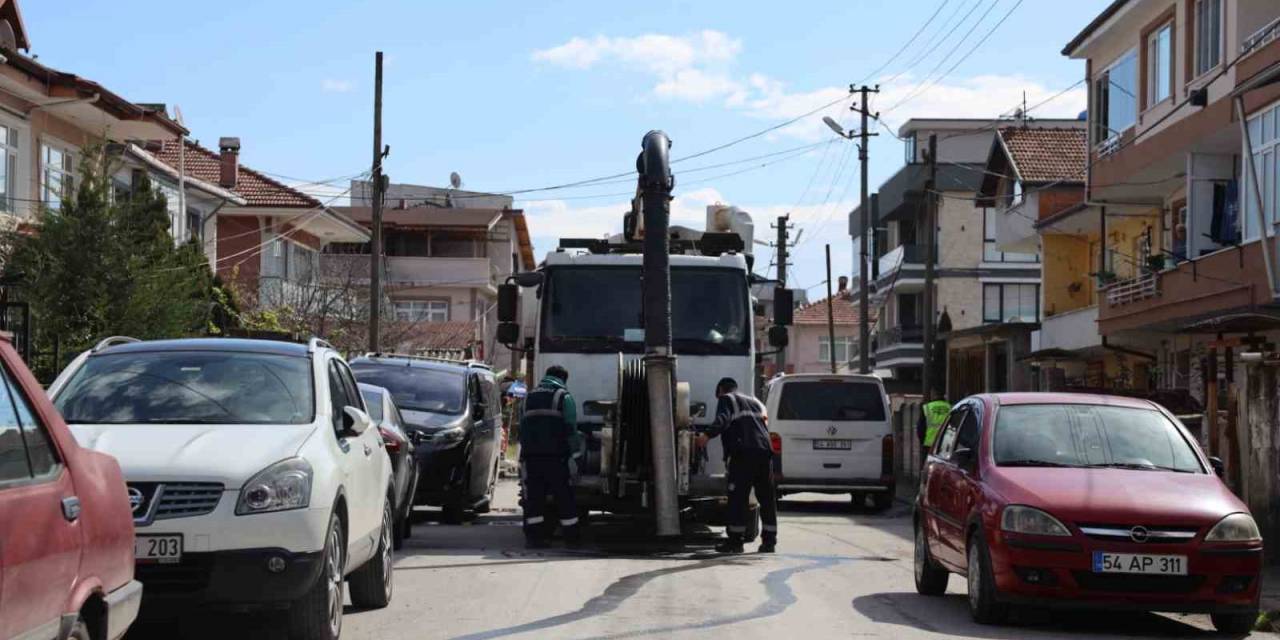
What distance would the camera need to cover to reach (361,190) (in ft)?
254

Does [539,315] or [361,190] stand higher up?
[361,190]

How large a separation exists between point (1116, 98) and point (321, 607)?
93.7 ft

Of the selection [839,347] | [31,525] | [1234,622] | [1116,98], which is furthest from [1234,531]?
[839,347]

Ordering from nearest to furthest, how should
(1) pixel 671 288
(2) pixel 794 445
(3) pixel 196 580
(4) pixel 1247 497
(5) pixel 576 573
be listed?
(3) pixel 196 580
(5) pixel 576 573
(4) pixel 1247 497
(1) pixel 671 288
(2) pixel 794 445

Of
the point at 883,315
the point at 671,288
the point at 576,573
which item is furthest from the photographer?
the point at 883,315

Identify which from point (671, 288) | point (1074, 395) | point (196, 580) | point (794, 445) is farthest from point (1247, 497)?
point (196, 580)

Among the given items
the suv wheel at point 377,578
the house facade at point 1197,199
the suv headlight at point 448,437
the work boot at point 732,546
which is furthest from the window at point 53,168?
the suv wheel at point 377,578

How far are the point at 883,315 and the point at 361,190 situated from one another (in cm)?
2421

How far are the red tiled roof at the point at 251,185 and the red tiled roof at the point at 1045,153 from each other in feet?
→ 63.9

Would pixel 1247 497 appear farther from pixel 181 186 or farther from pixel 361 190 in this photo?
pixel 361 190

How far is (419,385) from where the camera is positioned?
20031 mm

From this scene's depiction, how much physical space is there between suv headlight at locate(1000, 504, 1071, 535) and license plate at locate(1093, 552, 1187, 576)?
27cm

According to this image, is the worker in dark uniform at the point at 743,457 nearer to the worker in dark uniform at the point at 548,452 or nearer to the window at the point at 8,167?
the worker in dark uniform at the point at 548,452

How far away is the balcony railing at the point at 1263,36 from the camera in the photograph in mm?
24284
